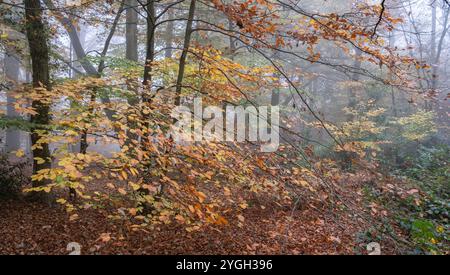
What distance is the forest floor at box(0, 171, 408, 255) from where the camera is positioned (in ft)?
18.1

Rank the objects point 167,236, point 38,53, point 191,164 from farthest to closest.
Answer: point 38,53 < point 167,236 < point 191,164

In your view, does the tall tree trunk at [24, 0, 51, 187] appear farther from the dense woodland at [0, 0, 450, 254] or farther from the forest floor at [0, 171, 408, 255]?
the forest floor at [0, 171, 408, 255]

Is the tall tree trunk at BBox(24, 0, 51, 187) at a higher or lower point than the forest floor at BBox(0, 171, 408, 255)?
higher

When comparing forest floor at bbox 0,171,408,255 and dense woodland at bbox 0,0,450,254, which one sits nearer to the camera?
dense woodland at bbox 0,0,450,254

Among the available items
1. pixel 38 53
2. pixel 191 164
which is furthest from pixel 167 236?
pixel 38 53

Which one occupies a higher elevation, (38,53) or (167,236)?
(38,53)

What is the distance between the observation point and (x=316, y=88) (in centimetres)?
2770

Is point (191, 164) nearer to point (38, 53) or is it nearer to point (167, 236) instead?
point (167, 236)

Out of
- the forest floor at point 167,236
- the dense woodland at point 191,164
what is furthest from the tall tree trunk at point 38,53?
the forest floor at point 167,236

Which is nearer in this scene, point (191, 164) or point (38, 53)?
point (191, 164)

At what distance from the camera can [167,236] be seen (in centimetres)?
643

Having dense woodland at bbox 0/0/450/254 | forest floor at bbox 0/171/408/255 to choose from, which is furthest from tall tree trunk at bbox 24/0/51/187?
forest floor at bbox 0/171/408/255

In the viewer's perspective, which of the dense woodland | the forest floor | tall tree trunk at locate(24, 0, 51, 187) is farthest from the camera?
tall tree trunk at locate(24, 0, 51, 187)
